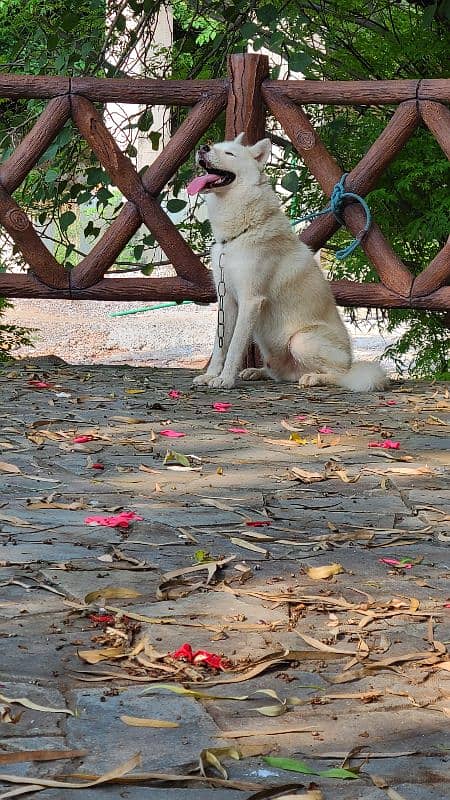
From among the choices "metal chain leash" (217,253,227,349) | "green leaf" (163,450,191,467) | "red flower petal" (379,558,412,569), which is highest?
"metal chain leash" (217,253,227,349)

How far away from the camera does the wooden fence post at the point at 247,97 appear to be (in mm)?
7645

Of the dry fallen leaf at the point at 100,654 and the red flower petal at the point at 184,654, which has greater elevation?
the dry fallen leaf at the point at 100,654

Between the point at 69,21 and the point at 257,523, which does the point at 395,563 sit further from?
the point at 69,21

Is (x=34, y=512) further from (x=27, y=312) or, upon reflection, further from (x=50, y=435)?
(x=27, y=312)

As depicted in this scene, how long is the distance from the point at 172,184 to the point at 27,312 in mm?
10261

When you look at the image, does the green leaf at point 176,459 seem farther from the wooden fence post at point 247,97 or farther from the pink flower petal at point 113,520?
the wooden fence post at point 247,97

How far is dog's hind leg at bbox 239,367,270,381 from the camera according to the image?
7674 millimetres

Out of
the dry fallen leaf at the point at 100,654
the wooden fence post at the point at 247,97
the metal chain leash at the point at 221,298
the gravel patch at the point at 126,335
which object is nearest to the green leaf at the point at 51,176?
the wooden fence post at the point at 247,97

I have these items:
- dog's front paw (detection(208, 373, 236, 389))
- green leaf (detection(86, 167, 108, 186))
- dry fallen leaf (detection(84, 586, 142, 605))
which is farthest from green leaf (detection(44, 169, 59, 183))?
dry fallen leaf (detection(84, 586, 142, 605))

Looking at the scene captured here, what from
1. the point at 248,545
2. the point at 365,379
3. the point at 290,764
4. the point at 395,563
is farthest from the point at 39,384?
the point at 290,764

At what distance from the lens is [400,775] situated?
202cm

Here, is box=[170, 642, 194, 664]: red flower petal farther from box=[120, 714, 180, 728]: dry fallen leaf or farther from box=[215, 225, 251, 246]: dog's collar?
box=[215, 225, 251, 246]: dog's collar

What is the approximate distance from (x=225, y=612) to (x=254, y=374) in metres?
4.86

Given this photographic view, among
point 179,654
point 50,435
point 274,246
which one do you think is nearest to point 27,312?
point 274,246
